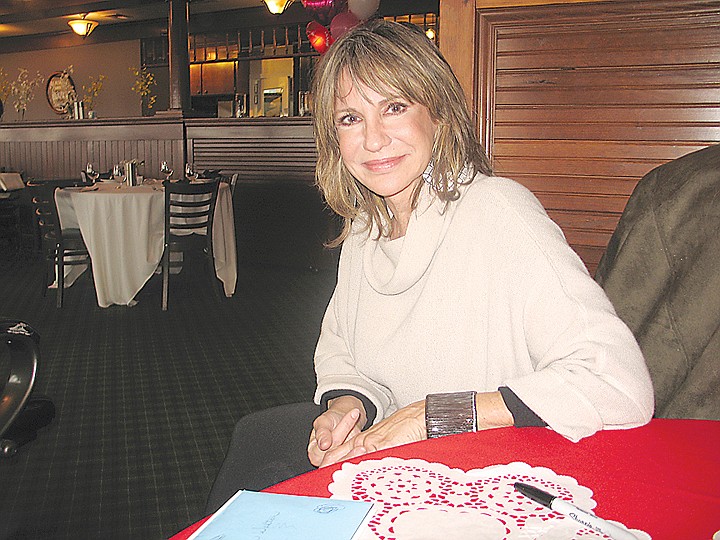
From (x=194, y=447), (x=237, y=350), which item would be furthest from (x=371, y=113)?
(x=237, y=350)

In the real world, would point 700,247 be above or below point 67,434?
above

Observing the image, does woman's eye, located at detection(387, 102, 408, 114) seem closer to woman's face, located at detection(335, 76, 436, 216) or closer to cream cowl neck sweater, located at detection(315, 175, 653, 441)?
woman's face, located at detection(335, 76, 436, 216)

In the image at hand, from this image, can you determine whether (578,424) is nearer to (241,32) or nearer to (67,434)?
(67,434)

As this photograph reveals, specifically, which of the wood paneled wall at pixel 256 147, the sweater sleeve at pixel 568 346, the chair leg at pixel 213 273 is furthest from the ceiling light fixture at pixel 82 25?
the sweater sleeve at pixel 568 346

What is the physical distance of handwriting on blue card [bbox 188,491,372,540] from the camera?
0.66 meters

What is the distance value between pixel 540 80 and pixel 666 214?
1.06 metres

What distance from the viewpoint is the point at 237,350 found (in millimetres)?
4539

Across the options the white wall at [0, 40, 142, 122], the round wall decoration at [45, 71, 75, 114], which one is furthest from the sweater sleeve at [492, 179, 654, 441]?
the round wall decoration at [45, 71, 75, 114]

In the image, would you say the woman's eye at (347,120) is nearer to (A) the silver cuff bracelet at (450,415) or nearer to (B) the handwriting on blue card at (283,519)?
(A) the silver cuff bracelet at (450,415)

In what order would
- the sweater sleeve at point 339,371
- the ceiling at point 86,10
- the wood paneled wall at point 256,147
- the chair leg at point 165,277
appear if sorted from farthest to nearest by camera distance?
the ceiling at point 86,10 → the wood paneled wall at point 256,147 → the chair leg at point 165,277 → the sweater sleeve at point 339,371

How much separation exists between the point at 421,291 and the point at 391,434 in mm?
325

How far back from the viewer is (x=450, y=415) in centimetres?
118

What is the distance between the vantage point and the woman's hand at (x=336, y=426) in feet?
4.52

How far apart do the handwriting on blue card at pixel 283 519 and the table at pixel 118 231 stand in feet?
17.0
